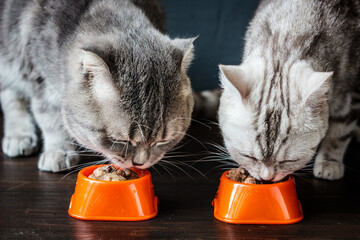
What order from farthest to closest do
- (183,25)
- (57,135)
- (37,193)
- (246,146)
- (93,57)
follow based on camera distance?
1. (183,25)
2. (57,135)
3. (37,193)
4. (246,146)
5. (93,57)

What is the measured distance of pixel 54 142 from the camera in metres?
1.92

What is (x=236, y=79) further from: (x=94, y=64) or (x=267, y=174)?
(x=94, y=64)

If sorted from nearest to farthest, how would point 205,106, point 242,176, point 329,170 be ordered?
point 242,176 → point 329,170 → point 205,106

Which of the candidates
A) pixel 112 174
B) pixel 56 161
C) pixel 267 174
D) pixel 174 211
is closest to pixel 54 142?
pixel 56 161

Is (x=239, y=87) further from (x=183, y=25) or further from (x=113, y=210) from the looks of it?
(x=183, y=25)

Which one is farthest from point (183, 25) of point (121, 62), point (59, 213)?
point (59, 213)

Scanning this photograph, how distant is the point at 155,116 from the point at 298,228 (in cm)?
56

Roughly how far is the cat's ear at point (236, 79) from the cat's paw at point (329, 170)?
0.63 meters

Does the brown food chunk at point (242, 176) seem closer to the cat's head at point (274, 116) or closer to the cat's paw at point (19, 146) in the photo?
the cat's head at point (274, 116)

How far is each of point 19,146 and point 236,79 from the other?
46.0 inches

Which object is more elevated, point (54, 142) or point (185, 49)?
point (185, 49)

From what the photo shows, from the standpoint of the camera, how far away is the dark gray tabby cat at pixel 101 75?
137 centimetres

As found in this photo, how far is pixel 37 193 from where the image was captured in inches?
64.2

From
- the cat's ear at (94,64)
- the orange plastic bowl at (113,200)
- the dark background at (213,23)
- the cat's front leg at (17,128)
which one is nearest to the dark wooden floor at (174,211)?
the orange plastic bowl at (113,200)
